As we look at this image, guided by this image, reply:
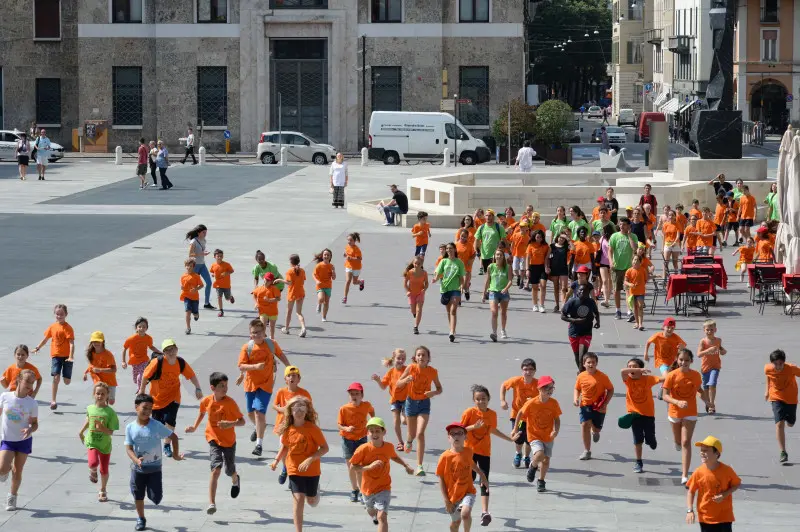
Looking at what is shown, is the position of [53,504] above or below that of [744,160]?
below

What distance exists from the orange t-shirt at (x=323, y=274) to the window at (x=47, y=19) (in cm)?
4934

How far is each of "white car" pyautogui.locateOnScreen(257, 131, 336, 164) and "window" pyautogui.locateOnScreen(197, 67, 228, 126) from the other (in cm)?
670

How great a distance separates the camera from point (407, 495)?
531 inches

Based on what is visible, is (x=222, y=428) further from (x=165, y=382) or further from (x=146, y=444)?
(x=165, y=382)

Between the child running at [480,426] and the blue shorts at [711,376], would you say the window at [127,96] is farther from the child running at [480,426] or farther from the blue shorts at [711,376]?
the child running at [480,426]

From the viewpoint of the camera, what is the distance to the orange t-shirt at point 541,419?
1356 centimetres

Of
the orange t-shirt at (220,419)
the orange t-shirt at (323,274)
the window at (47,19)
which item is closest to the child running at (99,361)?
the orange t-shirt at (220,419)

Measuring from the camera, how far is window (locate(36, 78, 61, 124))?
6738 centimetres

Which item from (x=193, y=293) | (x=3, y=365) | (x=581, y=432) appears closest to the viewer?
(x=581, y=432)

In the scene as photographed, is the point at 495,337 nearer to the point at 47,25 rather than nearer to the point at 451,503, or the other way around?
the point at 451,503

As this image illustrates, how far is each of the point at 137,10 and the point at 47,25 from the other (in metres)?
5.07

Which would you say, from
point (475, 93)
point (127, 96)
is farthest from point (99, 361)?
point (127, 96)

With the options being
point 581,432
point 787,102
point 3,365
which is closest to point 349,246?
point 3,365

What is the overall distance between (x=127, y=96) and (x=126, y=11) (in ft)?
12.7
